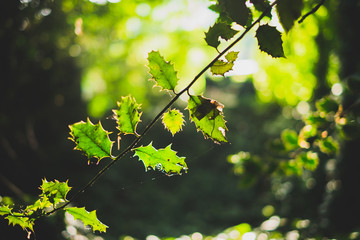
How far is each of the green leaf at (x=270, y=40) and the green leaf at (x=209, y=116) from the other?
14 cm

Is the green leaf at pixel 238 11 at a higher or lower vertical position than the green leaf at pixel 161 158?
higher

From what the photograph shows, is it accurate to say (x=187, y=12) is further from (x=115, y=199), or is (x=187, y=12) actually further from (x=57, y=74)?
(x=115, y=199)

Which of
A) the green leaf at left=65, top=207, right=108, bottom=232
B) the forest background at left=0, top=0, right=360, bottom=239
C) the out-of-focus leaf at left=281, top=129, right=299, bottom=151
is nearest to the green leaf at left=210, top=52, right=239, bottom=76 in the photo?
the forest background at left=0, top=0, right=360, bottom=239

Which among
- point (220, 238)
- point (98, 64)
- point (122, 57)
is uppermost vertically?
point (122, 57)

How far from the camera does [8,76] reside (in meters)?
1.65

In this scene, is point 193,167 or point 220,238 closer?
point 220,238

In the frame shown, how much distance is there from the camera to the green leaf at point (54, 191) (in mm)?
478

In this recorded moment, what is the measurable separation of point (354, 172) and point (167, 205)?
3.96m

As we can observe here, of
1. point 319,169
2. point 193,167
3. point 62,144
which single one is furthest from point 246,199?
point 62,144

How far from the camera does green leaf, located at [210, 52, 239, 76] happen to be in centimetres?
44

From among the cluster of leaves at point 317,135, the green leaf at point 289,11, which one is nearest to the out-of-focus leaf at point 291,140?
the cluster of leaves at point 317,135

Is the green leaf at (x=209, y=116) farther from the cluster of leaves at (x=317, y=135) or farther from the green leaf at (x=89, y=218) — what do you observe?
the cluster of leaves at (x=317, y=135)

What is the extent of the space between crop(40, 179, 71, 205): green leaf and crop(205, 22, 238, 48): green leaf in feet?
1.44

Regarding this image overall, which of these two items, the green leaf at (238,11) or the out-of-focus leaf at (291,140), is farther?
the out-of-focus leaf at (291,140)
